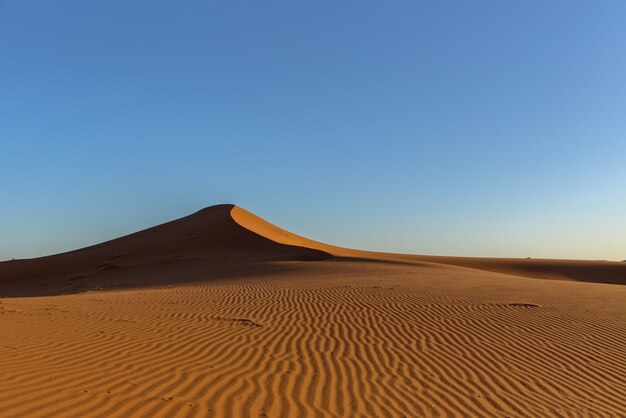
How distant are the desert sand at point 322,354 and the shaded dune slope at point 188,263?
1158cm

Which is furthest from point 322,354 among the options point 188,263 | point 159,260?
point 159,260

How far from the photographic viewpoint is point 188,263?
30.6 metres

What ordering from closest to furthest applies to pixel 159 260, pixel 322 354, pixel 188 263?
pixel 322 354 → pixel 188 263 → pixel 159 260

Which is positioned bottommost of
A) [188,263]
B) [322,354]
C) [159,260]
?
[322,354]

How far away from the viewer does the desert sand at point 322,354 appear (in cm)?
509

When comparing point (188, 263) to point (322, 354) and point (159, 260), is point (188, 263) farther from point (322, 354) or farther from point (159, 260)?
point (322, 354)

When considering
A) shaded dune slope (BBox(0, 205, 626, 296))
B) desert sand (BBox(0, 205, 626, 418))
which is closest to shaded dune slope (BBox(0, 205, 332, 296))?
shaded dune slope (BBox(0, 205, 626, 296))

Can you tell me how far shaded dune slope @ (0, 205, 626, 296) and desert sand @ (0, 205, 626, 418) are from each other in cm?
1158

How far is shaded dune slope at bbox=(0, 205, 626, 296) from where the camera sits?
26234mm

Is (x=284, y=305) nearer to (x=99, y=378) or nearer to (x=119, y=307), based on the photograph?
(x=119, y=307)

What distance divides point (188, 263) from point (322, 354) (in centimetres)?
2490

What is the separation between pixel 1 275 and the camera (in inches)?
1321

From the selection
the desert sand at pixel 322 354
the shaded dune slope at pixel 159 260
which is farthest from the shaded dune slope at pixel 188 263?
the desert sand at pixel 322 354

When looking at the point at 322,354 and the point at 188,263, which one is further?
the point at 188,263
